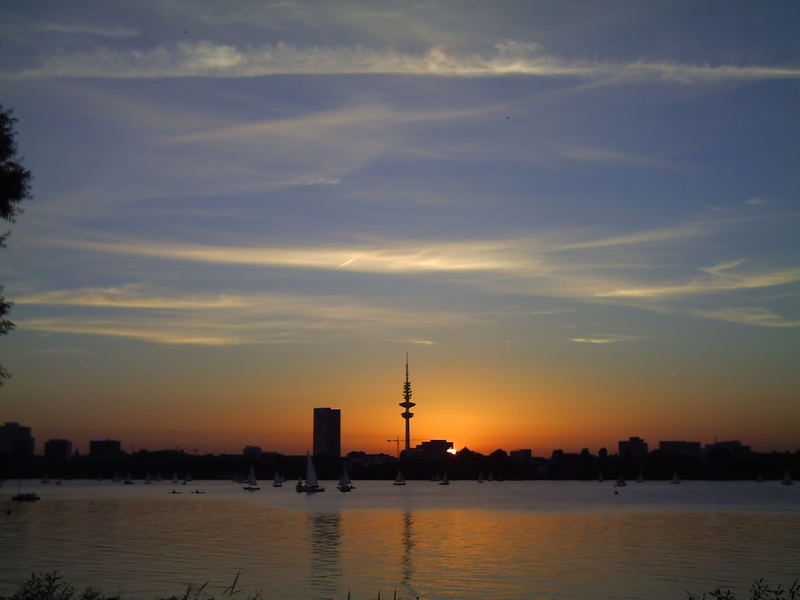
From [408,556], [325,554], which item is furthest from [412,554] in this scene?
[325,554]

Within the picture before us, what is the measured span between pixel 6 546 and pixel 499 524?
7859cm

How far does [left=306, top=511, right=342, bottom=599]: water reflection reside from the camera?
72.0m

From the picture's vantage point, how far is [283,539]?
119812mm

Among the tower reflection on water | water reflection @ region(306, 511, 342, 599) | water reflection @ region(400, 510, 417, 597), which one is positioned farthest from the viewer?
water reflection @ region(400, 510, 417, 597)

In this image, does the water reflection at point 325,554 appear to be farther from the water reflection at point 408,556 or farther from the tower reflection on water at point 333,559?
the water reflection at point 408,556

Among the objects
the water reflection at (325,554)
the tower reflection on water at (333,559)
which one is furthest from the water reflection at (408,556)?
the water reflection at (325,554)

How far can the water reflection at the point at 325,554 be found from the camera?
7200 centimetres

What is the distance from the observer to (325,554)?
323 feet

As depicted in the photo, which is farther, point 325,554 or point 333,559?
point 325,554

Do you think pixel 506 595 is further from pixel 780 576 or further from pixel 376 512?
pixel 376 512

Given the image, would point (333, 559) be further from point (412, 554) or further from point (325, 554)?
point (412, 554)

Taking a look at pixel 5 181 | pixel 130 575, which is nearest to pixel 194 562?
pixel 130 575

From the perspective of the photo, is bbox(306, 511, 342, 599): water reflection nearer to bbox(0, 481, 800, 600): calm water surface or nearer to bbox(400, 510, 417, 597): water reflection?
bbox(0, 481, 800, 600): calm water surface

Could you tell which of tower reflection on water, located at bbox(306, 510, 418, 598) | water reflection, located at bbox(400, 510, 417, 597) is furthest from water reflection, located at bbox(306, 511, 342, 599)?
water reflection, located at bbox(400, 510, 417, 597)
